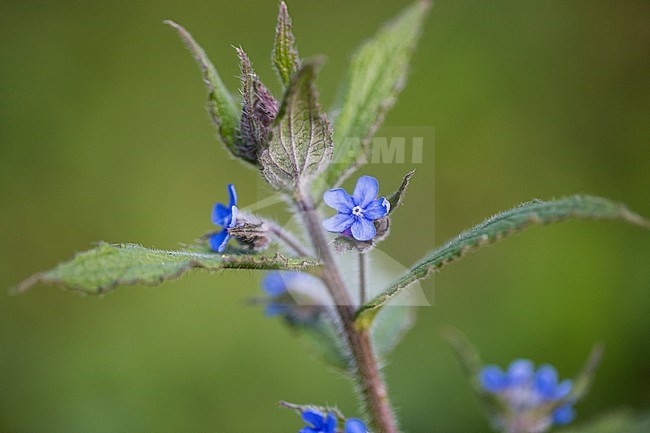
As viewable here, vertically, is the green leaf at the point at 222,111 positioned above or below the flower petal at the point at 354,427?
above

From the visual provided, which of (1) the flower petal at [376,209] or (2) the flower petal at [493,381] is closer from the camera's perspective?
(1) the flower petal at [376,209]

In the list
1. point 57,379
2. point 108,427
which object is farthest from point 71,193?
point 108,427

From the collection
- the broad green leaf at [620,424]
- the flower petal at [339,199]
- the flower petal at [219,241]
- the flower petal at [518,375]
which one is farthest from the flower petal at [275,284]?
the broad green leaf at [620,424]

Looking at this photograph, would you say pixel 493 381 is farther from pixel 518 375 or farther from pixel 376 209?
pixel 376 209

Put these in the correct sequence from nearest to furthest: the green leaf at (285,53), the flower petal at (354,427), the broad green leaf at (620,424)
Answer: the flower petal at (354,427), the green leaf at (285,53), the broad green leaf at (620,424)

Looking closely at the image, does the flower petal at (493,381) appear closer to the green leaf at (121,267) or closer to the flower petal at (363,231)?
the flower petal at (363,231)

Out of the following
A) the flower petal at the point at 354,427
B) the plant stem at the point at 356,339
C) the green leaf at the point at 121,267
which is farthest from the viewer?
the plant stem at the point at 356,339

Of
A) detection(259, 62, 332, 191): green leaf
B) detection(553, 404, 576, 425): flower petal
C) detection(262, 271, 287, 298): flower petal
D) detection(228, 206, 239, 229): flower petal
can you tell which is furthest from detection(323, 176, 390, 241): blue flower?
detection(553, 404, 576, 425): flower petal
